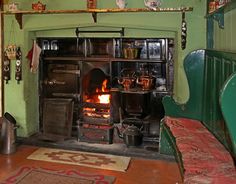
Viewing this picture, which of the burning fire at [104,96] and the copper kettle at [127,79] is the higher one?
the copper kettle at [127,79]

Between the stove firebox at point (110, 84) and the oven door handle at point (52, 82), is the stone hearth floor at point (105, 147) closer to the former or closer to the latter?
the stove firebox at point (110, 84)

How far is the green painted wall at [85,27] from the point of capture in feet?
11.3

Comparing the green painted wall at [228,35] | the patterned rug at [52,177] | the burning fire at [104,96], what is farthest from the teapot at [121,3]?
the patterned rug at [52,177]

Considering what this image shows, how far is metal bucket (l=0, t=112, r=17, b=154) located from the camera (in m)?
3.71

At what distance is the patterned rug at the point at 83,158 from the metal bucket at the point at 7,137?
29 centimetres

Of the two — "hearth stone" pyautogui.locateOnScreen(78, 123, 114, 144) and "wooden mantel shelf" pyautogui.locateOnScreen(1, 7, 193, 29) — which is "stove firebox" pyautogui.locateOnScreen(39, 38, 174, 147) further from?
"wooden mantel shelf" pyautogui.locateOnScreen(1, 7, 193, 29)

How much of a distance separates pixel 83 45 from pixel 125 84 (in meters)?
0.77

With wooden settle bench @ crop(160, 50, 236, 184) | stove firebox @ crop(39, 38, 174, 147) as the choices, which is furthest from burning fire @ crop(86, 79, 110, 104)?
wooden settle bench @ crop(160, 50, 236, 184)

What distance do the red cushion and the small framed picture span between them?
1132 mm

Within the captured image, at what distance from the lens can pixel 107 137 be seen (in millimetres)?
3887

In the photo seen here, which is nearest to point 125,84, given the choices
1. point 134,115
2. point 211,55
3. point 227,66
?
point 134,115

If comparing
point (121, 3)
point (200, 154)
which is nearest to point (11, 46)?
point (121, 3)

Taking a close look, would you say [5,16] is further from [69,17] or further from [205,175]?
[205,175]

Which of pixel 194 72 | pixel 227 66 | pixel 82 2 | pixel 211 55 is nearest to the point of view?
pixel 227 66
